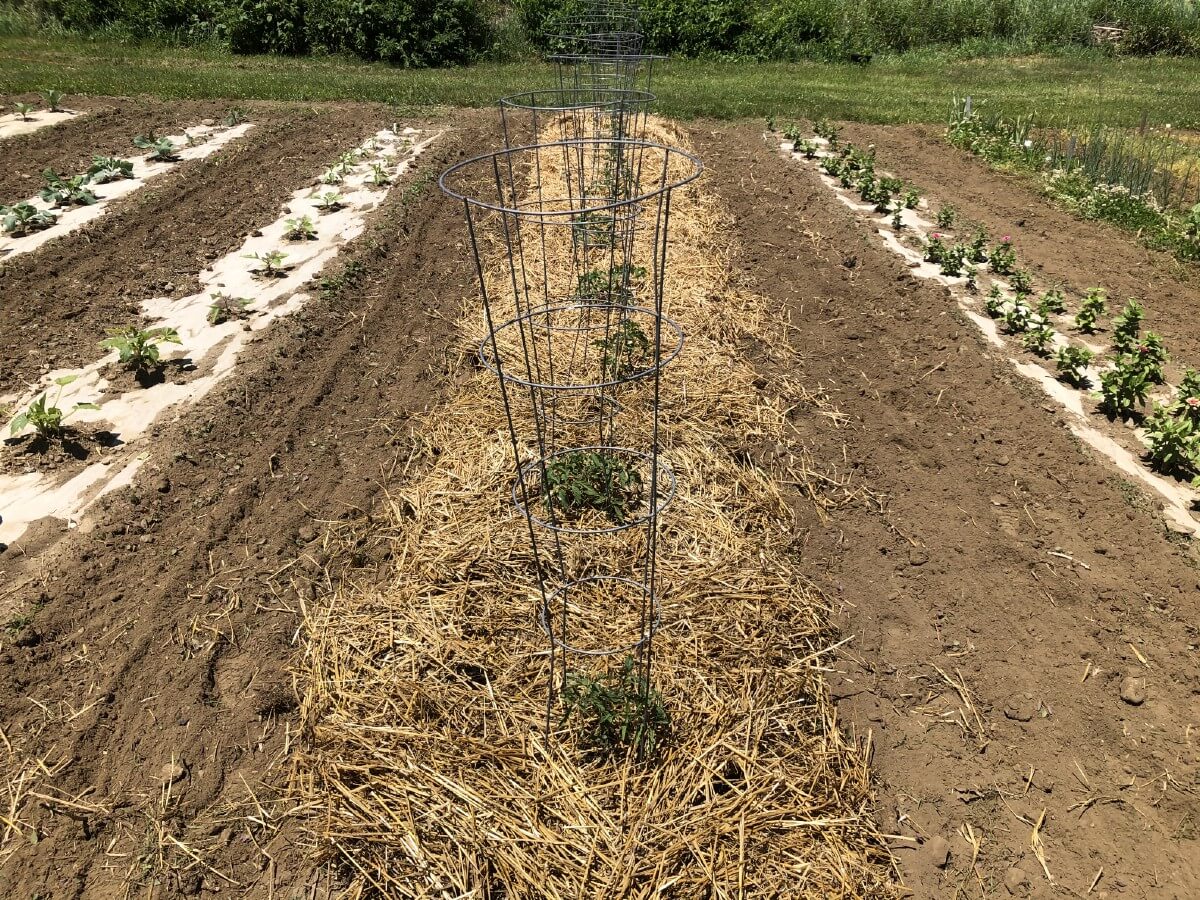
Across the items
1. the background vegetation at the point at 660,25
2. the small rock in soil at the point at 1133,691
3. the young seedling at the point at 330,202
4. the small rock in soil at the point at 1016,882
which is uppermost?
the background vegetation at the point at 660,25

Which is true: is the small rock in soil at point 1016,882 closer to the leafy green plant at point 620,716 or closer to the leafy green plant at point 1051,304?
the leafy green plant at point 620,716

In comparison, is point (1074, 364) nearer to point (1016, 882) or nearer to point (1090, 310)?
point (1090, 310)

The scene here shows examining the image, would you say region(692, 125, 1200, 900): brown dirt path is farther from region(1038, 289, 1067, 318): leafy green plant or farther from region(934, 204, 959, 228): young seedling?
region(934, 204, 959, 228): young seedling

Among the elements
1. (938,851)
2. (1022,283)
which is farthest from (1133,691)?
(1022,283)

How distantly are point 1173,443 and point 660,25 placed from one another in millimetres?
15192

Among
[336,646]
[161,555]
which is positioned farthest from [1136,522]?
[161,555]

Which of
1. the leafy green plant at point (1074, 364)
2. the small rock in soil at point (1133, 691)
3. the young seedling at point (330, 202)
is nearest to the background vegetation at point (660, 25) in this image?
the young seedling at point (330, 202)

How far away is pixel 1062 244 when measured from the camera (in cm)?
695

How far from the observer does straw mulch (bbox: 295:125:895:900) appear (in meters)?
2.36

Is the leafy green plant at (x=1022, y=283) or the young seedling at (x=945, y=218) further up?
the young seedling at (x=945, y=218)

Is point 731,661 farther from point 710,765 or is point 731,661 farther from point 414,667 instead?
point 414,667

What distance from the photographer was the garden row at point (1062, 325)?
4.18 metres

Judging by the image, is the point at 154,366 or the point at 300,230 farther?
the point at 300,230

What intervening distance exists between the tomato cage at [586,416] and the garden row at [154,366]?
70.6 inches
